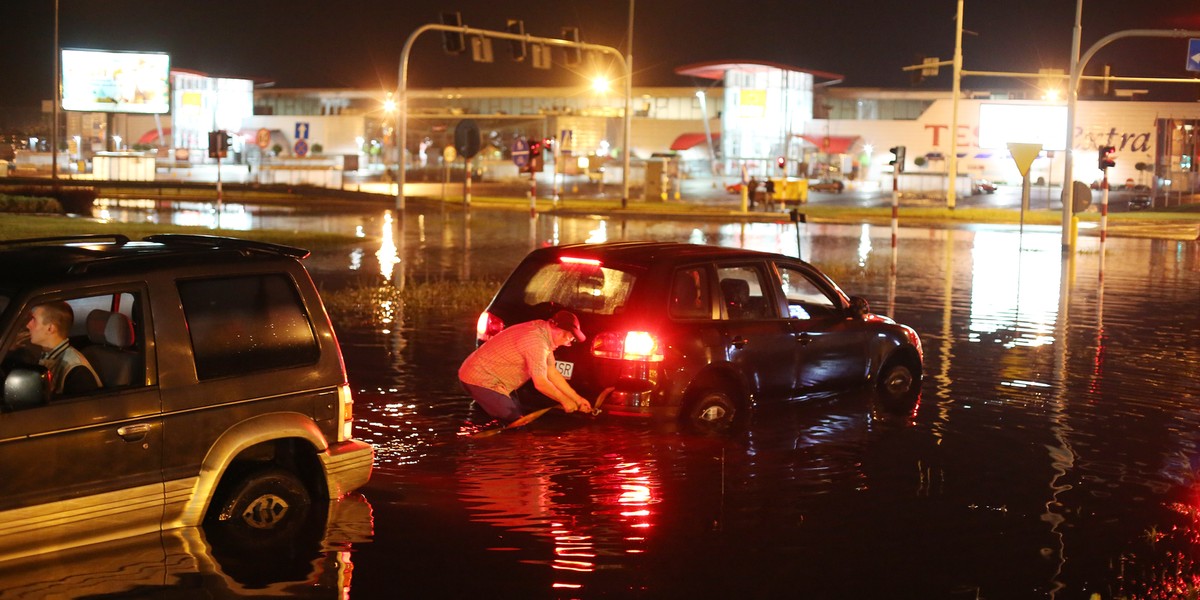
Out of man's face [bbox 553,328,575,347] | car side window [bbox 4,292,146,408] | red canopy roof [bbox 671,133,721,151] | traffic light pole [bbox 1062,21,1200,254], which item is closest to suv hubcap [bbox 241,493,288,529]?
car side window [bbox 4,292,146,408]

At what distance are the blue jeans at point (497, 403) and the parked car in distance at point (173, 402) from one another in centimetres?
237

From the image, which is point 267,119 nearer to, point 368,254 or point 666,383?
point 368,254

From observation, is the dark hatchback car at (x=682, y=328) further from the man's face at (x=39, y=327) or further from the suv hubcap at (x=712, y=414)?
the man's face at (x=39, y=327)

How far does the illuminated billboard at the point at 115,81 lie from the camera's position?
2576 inches

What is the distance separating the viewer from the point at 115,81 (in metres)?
66.4

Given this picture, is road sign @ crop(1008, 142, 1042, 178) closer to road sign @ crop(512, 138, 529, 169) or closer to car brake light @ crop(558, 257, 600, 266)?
road sign @ crop(512, 138, 529, 169)

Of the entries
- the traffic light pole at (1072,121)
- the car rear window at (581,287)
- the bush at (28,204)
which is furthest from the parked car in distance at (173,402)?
the bush at (28,204)

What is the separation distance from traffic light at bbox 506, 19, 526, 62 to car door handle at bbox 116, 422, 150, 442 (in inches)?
1288

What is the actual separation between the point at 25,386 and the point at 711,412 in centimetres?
532

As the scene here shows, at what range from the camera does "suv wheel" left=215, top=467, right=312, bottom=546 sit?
23.1ft

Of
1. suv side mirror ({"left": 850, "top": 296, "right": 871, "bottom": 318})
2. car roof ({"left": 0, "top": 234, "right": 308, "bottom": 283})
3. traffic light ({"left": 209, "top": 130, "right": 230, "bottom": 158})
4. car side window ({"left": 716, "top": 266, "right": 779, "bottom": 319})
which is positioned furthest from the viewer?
traffic light ({"left": 209, "top": 130, "right": 230, "bottom": 158})

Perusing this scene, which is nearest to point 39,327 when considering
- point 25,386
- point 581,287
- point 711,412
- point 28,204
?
point 25,386

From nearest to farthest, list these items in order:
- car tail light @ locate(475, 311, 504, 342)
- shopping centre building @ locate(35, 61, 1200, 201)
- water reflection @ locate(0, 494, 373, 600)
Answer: water reflection @ locate(0, 494, 373, 600) → car tail light @ locate(475, 311, 504, 342) → shopping centre building @ locate(35, 61, 1200, 201)

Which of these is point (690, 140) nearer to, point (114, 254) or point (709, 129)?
point (709, 129)
